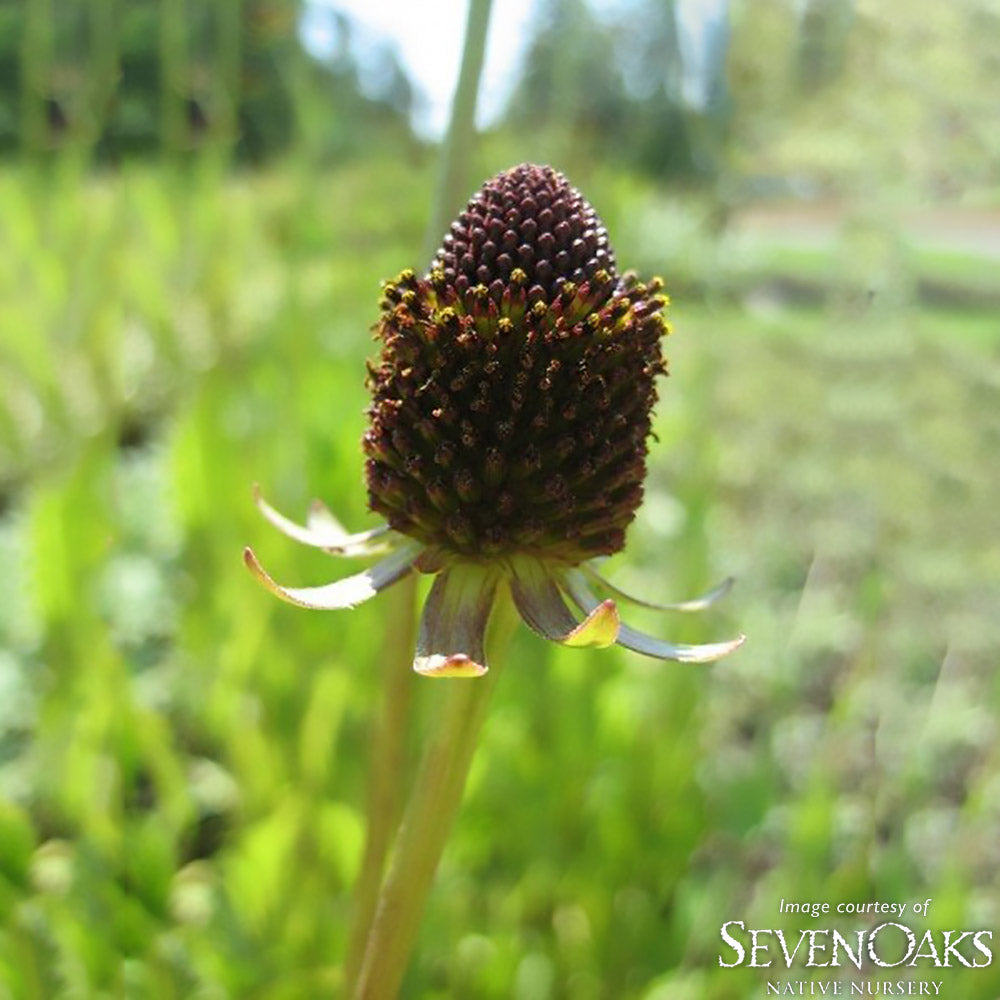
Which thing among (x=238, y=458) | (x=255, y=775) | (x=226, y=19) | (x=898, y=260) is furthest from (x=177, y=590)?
(x=898, y=260)

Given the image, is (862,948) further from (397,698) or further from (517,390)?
(517,390)

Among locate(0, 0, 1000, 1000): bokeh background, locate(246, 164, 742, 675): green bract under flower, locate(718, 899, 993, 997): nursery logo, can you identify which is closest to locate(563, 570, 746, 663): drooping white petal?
locate(246, 164, 742, 675): green bract under flower

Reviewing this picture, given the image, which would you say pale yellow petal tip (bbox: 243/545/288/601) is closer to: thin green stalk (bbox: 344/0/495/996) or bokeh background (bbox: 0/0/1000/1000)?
thin green stalk (bbox: 344/0/495/996)

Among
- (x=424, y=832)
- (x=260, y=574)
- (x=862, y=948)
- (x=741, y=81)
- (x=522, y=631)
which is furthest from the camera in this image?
(x=741, y=81)

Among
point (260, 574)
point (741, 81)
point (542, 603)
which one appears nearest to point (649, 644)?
point (542, 603)

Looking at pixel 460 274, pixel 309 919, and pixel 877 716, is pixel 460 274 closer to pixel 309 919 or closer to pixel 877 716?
pixel 309 919
